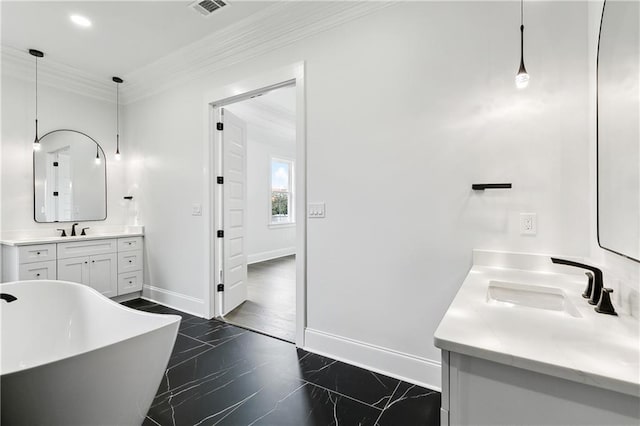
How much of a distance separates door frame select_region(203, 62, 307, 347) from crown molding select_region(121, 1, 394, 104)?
0.86 ft

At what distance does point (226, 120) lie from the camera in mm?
3332

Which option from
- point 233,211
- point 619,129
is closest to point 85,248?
point 233,211

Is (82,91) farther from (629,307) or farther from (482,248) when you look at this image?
(629,307)

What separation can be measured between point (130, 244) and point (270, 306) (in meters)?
1.96

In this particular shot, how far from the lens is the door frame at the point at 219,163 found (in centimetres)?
251

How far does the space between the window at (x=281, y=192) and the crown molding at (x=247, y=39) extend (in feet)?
11.2

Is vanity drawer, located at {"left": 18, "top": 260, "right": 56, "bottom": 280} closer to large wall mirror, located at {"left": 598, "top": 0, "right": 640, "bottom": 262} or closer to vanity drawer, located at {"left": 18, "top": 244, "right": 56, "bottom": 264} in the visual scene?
vanity drawer, located at {"left": 18, "top": 244, "right": 56, "bottom": 264}

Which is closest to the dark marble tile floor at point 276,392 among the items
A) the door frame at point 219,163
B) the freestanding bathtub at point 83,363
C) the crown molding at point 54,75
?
the door frame at point 219,163

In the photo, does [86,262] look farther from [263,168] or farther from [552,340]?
[552,340]

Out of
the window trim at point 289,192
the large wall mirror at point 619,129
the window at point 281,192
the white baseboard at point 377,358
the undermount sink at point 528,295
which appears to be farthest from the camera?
the window at point 281,192

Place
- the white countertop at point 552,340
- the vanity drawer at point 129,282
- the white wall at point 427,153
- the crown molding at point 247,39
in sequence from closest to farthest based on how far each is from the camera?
the white countertop at point 552,340, the white wall at point 427,153, the crown molding at point 247,39, the vanity drawer at point 129,282

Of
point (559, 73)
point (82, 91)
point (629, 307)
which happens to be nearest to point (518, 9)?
point (559, 73)

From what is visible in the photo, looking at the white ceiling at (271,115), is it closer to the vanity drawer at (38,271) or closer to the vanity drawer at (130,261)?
the vanity drawer at (130,261)

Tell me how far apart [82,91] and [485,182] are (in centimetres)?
467
